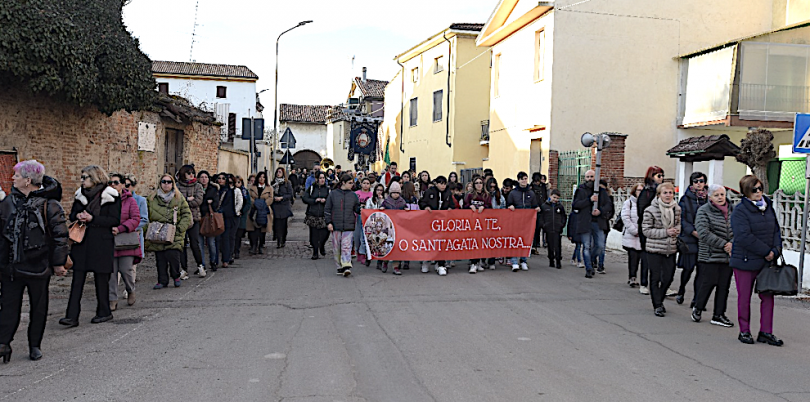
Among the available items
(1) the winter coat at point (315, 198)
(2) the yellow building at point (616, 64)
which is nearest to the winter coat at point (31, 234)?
(1) the winter coat at point (315, 198)

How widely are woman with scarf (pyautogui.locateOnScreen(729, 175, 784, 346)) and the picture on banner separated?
21.9 ft

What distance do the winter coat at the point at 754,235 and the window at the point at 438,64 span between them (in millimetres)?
28074

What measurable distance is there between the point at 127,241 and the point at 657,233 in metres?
7.11

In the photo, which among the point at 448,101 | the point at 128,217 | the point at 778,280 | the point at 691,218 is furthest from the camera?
the point at 448,101

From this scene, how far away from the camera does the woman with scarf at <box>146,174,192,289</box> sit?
10.6 m

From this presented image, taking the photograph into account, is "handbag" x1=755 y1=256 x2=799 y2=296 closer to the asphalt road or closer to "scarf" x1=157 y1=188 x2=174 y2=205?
the asphalt road

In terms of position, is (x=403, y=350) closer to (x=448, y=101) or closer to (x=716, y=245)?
(x=716, y=245)

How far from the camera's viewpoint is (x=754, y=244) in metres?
7.45

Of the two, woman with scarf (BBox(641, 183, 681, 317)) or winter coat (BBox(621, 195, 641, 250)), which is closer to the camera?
woman with scarf (BBox(641, 183, 681, 317))

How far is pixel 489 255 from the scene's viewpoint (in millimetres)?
13406

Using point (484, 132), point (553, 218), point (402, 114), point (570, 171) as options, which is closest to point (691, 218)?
point (553, 218)

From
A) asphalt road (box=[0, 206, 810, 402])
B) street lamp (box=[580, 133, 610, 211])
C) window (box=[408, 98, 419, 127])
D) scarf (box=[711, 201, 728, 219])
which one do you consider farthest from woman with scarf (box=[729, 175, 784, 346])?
window (box=[408, 98, 419, 127])

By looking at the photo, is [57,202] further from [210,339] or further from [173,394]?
[173,394]

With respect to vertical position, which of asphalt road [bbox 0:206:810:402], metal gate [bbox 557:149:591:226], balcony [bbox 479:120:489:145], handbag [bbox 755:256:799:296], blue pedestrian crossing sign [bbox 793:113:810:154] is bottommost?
asphalt road [bbox 0:206:810:402]
